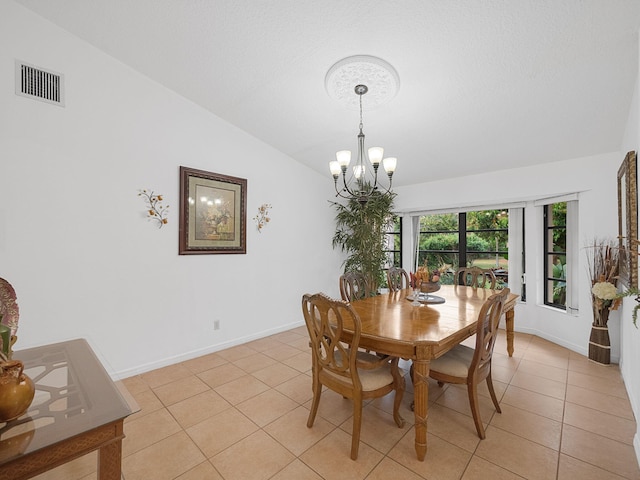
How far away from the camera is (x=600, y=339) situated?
3.00 meters

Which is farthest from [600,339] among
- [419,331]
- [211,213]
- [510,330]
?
[211,213]

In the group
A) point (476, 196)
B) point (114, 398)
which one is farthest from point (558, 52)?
point (114, 398)

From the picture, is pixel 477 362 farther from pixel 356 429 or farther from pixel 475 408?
pixel 356 429

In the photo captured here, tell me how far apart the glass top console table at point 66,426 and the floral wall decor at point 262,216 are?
269cm

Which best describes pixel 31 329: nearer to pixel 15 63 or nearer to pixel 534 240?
pixel 15 63

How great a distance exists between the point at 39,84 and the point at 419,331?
3.49m

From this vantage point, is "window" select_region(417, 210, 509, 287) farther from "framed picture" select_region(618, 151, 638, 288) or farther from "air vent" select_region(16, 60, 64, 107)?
"air vent" select_region(16, 60, 64, 107)

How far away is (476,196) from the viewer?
13.6ft

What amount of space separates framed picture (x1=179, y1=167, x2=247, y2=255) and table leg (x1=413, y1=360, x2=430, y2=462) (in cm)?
254

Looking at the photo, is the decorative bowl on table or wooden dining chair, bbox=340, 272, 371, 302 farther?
wooden dining chair, bbox=340, 272, 371, 302

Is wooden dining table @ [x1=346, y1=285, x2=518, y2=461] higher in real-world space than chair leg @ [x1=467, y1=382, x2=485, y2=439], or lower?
higher

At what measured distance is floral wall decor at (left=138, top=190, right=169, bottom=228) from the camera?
2867 millimetres

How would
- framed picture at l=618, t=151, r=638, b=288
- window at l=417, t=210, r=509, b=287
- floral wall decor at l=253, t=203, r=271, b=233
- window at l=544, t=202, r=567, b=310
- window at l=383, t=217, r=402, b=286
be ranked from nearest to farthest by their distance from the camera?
framed picture at l=618, t=151, r=638, b=288
window at l=544, t=202, r=567, b=310
floral wall decor at l=253, t=203, r=271, b=233
window at l=417, t=210, r=509, b=287
window at l=383, t=217, r=402, b=286

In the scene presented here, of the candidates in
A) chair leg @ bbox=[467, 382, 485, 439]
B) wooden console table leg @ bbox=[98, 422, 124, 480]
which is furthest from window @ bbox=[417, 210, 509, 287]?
wooden console table leg @ bbox=[98, 422, 124, 480]
